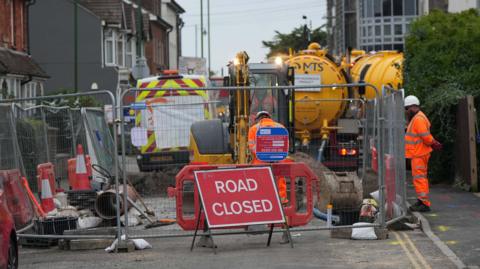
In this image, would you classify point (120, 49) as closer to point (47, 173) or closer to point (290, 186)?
point (47, 173)

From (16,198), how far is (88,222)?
2225 mm

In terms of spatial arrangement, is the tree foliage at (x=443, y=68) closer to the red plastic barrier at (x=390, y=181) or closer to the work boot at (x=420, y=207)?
the work boot at (x=420, y=207)

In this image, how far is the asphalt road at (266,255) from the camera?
11.9 m

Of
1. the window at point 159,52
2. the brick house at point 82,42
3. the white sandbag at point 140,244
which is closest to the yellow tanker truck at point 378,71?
the white sandbag at point 140,244

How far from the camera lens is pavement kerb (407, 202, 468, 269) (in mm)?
11584

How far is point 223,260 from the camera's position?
12.3m

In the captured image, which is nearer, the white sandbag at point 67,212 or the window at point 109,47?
the white sandbag at point 67,212

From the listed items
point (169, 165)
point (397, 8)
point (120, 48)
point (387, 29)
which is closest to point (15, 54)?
point (120, 48)

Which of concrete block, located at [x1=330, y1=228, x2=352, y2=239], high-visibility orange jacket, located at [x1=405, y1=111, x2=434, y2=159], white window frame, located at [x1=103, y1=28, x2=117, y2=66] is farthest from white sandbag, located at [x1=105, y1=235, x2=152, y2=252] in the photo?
white window frame, located at [x1=103, y1=28, x2=117, y2=66]

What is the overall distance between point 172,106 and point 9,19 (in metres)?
25.4

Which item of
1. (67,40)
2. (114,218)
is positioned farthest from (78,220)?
(67,40)

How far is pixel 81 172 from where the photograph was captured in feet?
55.9

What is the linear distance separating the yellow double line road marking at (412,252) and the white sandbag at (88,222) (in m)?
4.03

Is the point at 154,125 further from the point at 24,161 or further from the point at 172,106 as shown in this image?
the point at 24,161
